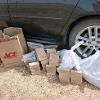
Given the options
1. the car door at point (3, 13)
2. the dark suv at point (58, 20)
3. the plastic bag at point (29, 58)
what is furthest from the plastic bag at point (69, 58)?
the car door at point (3, 13)

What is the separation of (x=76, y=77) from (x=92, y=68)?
0.27 m

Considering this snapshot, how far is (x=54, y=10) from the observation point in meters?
3.90

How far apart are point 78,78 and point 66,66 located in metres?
0.26

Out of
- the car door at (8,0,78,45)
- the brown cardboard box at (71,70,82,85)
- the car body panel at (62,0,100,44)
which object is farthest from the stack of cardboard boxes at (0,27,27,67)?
the brown cardboard box at (71,70,82,85)

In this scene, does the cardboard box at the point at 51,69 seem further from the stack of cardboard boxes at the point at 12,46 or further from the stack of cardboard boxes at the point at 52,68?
the stack of cardboard boxes at the point at 12,46

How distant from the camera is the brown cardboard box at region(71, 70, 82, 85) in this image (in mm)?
3693

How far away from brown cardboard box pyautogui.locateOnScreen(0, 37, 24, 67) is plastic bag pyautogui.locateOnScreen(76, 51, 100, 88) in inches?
39.3

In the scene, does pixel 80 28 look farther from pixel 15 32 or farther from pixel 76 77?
pixel 15 32

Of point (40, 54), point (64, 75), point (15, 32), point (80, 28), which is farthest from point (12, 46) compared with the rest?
point (80, 28)

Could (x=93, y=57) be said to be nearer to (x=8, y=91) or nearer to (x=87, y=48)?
(x=87, y=48)

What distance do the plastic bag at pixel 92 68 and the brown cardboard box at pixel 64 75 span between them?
8.7 inches

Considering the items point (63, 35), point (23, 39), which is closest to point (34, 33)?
point (23, 39)

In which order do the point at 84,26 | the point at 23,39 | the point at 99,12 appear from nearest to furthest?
the point at 99,12, the point at 84,26, the point at 23,39

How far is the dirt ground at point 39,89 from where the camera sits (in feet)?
11.9
